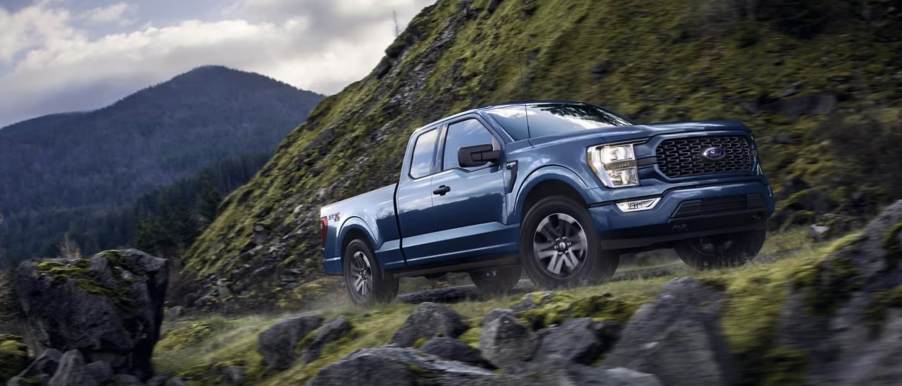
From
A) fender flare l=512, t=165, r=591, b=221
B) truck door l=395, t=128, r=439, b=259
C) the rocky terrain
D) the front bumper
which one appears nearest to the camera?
the rocky terrain

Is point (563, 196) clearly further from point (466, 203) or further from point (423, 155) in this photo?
point (423, 155)

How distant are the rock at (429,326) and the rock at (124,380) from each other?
3.81 m

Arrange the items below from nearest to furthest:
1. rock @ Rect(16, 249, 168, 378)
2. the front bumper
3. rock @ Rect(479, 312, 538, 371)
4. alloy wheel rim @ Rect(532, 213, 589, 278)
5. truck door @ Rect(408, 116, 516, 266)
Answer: rock @ Rect(479, 312, 538, 371), the front bumper, alloy wheel rim @ Rect(532, 213, 589, 278), truck door @ Rect(408, 116, 516, 266), rock @ Rect(16, 249, 168, 378)

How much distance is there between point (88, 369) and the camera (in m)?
9.15

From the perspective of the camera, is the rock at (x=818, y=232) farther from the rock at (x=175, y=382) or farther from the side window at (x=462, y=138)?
the rock at (x=175, y=382)

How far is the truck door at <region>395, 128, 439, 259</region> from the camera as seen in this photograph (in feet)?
30.5

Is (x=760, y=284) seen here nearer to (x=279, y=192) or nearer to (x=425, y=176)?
(x=425, y=176)

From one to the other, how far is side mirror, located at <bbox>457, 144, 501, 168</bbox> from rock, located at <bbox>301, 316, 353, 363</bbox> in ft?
6.23

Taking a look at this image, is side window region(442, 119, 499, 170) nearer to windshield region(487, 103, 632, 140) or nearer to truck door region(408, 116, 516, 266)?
truck door region(408, 116, 516, 266)

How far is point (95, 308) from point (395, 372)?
586 centimetres

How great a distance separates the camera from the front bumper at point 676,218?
730 centimetres

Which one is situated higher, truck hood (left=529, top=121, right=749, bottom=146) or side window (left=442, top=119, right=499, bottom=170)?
side window (left=442, top=119, right=499, bottom=170)

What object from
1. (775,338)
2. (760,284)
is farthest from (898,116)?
(775,338)

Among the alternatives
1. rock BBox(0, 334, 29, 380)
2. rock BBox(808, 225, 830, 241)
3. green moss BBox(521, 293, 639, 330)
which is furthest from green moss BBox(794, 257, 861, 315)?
rock BBox(0, 334, 29, 380)
